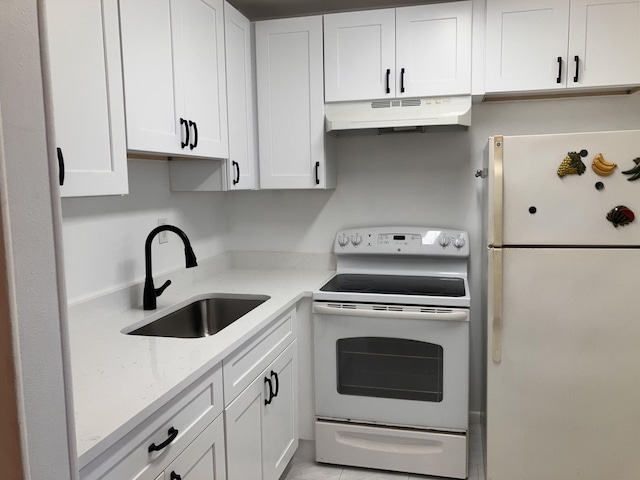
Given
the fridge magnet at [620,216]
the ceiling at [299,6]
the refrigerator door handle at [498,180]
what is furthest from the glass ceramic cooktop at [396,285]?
the ceiling at [299,6]

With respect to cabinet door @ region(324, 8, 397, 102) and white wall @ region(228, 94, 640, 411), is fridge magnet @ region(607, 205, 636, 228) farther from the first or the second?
cabinet door @ region(324, 8, 397, 102)

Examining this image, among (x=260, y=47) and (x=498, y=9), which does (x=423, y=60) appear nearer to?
(x=498, y=9)

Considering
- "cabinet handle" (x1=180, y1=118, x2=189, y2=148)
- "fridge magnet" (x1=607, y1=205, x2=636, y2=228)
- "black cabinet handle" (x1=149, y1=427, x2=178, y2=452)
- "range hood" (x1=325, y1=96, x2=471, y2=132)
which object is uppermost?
"range hood" (x1=325, y1=96, x2=471, y2=132)

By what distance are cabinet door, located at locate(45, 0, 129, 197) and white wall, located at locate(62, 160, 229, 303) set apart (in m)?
0.42

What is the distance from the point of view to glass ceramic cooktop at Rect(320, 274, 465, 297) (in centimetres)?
250

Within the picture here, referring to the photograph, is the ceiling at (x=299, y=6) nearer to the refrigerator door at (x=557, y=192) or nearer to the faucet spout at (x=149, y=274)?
the refrigerator door at (x=557, y=192)

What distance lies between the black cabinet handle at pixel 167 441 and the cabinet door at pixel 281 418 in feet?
2.44

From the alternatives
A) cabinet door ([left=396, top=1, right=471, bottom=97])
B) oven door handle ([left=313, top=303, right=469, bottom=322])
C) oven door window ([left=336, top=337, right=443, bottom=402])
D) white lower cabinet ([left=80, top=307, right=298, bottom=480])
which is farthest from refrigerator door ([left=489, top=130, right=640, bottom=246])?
white lower cabinet ([left=80, top=307, right=298, bottom=480])

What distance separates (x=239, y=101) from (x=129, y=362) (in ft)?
4.97

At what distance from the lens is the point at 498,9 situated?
242 cm

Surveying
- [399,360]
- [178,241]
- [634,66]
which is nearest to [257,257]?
[178,241]

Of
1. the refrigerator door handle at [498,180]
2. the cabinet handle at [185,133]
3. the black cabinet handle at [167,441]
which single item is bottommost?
the black cabinet handle at [167,441]

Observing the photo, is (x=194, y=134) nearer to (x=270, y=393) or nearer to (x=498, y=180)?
(x=270, y=393)

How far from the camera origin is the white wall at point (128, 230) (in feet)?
6.24
